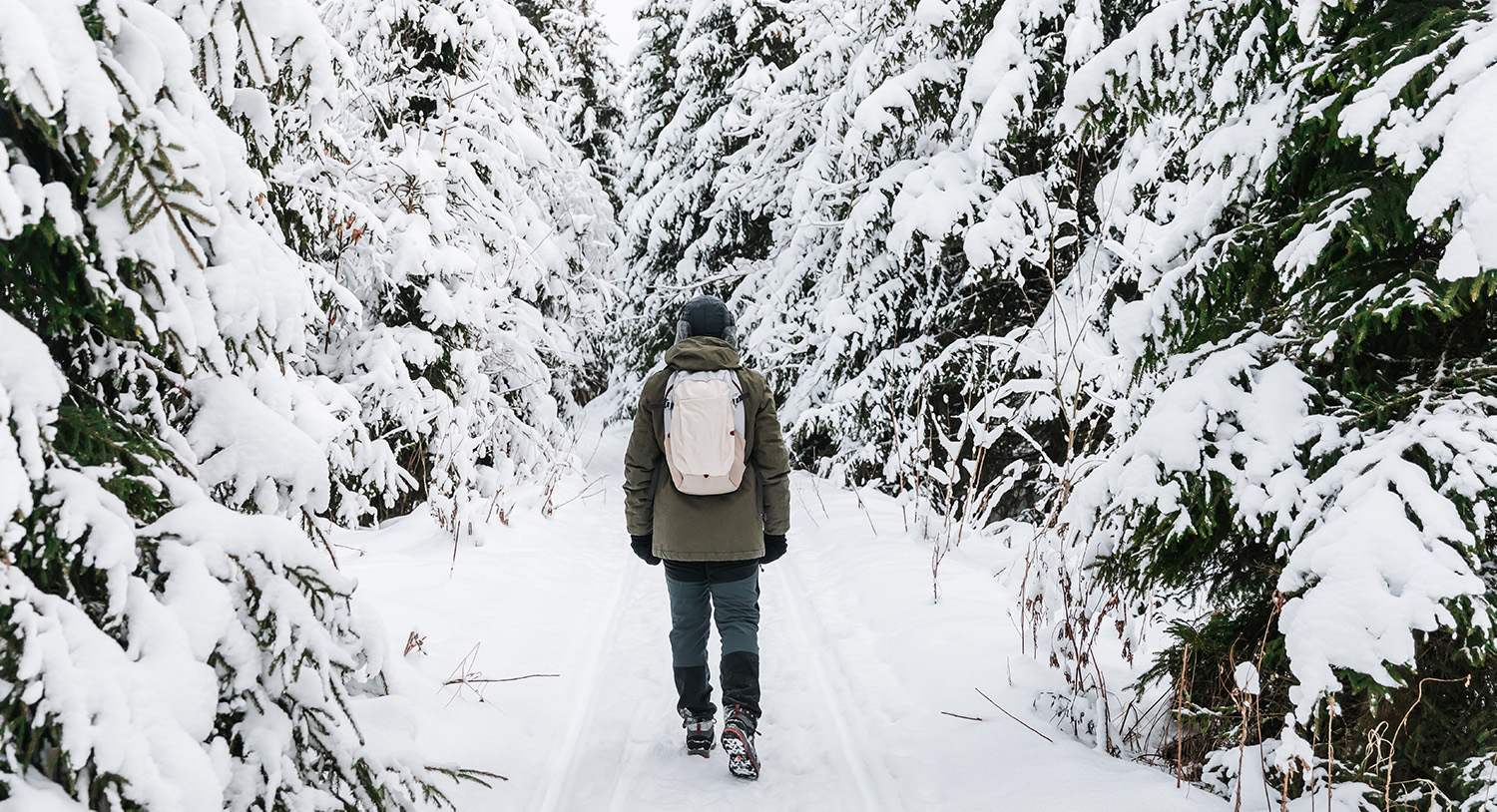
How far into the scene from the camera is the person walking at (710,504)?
3807mm

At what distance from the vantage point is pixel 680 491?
3.92 m

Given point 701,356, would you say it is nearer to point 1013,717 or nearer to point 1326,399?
point 1013,717

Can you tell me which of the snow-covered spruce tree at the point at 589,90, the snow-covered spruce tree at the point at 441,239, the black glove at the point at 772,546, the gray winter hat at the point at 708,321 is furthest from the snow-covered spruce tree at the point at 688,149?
the black glove at the point at 772,546

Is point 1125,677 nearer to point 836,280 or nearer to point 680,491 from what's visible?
point 680,491

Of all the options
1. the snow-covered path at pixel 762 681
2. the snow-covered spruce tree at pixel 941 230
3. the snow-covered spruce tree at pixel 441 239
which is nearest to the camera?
the snow-covered path at pixel 762 681

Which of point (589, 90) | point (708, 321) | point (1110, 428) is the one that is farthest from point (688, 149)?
point (1110, 428)

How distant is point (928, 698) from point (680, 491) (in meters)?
1.82

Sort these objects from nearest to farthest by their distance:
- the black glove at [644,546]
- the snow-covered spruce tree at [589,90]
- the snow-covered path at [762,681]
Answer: the snow-covered path at [762,681], the black glove at [644,546], the snow-covered spruce tree at [589,90]

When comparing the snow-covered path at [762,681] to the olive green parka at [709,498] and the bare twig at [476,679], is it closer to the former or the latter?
the bare twig at [476,679]

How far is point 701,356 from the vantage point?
3.91 meters

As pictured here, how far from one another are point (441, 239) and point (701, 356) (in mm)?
5462

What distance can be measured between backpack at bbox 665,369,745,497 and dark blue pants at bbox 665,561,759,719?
0.42m

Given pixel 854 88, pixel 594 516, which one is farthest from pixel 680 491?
pixel 594 516

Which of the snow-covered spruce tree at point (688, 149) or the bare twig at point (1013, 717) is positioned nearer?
the bare twig at point (1013, 717)
